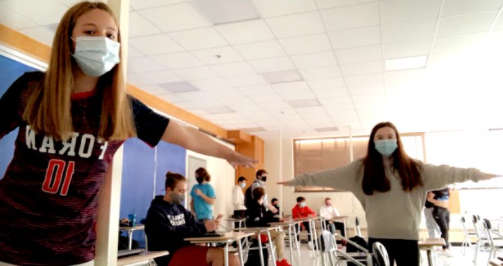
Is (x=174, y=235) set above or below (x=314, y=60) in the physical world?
below

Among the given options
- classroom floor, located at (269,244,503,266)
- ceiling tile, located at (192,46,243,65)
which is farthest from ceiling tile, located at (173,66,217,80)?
classroom floor, located at (269,244,503,266)

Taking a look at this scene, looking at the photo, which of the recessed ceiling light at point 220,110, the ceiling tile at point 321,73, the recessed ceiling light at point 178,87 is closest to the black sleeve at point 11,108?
the ceiling tile at point 321,73

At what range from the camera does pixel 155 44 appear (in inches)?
188

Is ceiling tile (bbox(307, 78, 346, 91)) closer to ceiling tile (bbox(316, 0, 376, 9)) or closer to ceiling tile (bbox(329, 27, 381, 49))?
ceiling tile (bbox(329, 27, 381, 49))

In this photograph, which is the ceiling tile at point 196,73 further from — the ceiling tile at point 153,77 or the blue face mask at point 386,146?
the blue face mask at point 386,146

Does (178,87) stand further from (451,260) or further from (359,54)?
→ (451,260)

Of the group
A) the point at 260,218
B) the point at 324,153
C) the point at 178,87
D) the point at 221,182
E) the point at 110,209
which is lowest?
the point at 260,218

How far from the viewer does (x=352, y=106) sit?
802 centimetres

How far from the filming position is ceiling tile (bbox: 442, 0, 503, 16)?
12.6 ft

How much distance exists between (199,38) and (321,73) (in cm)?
220

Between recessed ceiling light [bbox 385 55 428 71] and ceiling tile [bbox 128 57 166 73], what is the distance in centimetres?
339

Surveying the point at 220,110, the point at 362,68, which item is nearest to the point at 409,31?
the point at 362,68

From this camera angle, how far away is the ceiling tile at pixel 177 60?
516 cm

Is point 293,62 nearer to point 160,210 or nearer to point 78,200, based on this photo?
point 160,210
